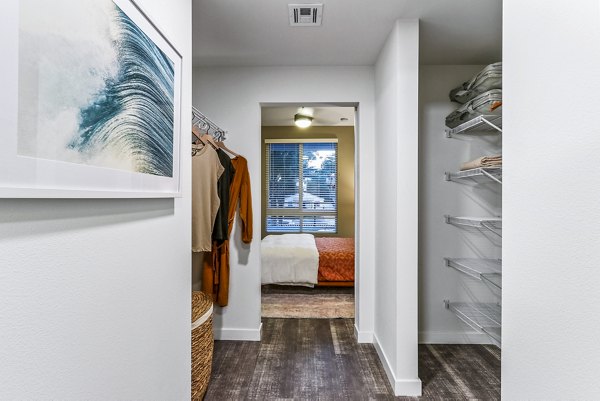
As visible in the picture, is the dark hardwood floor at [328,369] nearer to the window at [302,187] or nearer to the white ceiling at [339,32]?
the white ceiling at [339,32]

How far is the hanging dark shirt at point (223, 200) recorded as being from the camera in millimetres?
2754

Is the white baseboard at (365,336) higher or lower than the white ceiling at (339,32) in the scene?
lower

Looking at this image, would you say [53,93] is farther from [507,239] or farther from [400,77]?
[400,77]

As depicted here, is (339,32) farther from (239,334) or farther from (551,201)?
(239,334)

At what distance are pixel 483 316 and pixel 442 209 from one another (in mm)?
942

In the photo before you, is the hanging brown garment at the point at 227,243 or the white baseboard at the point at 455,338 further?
the white baseboard at the point at 455,338

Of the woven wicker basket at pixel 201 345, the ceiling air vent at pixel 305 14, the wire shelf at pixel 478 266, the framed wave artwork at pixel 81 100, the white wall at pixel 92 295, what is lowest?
the woven wicker basket at pixel 201 345

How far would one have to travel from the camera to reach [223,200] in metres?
2.83

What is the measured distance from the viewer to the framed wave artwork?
0.70 metres

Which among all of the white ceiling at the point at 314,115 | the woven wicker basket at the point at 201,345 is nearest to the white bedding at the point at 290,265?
the white ceiling at the point at 314,115

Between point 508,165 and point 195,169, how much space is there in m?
1.91

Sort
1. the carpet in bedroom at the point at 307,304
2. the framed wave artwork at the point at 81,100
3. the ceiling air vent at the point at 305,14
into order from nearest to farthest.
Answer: the framed wave artwork at the point at 81,100, the ceiling air vent at the point at 305,14, the carpet in bedroom at the point at 307,304

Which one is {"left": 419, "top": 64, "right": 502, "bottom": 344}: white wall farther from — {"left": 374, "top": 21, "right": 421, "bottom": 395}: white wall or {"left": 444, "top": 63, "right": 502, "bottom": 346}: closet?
{"left": 374, "top": 21, "right": 421, "bottom": 395}: white wall

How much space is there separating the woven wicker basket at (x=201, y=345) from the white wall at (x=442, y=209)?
190 centimetres
